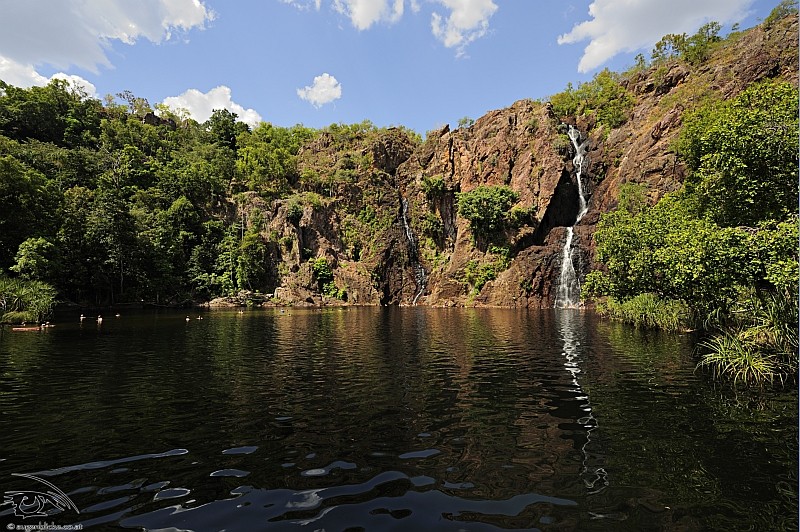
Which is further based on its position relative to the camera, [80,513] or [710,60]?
[710,60]

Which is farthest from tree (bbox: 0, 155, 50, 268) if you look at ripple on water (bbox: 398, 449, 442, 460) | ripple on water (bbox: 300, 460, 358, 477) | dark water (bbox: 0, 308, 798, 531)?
ripple on water (bbox: 398, 449, 442, 460)

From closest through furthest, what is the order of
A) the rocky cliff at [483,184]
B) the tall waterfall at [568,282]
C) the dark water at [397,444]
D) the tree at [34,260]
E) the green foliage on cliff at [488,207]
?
the dark water at [397,444], the tree at [34,260], the tall waterfall at [568,282], the rocky cliff at [483,184], the green foliage on cliff at [488,207]

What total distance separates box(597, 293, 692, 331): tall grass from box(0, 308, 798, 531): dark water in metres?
11.1

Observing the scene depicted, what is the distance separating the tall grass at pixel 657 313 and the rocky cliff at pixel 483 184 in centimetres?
3269

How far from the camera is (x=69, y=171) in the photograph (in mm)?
88375

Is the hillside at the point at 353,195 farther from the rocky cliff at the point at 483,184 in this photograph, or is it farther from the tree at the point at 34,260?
the tree at the point at 34,260

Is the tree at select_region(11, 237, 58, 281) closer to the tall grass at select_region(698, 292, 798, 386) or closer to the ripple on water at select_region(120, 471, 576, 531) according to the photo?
the ripple on water at select_region(120, 471, 576, 531)

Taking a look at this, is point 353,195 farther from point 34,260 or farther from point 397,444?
point 397,444

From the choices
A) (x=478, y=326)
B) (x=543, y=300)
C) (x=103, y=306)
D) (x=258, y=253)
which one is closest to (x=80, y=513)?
(x=478, y=326)

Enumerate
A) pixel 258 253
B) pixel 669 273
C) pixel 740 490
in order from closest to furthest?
pixel 740 490 < pixel 669 273 < pixel 258 253

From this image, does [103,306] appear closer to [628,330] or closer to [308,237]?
[308,237]

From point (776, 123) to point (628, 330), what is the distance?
20.8 metres

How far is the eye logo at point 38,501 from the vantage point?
7.74m

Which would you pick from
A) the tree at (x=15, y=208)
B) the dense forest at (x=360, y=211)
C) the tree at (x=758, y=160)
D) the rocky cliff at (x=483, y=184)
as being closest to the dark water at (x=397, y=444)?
the dense forest at (x=360, y=211)
